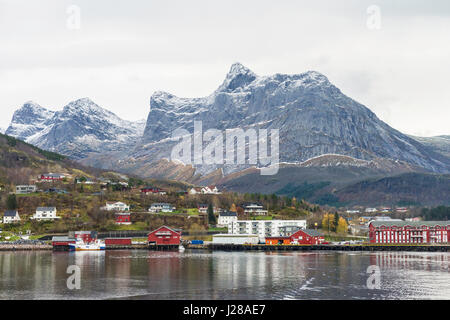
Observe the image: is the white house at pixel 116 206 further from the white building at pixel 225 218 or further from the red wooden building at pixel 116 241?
the white building at pixel 225 218

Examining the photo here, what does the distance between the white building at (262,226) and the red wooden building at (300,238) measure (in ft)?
31.6

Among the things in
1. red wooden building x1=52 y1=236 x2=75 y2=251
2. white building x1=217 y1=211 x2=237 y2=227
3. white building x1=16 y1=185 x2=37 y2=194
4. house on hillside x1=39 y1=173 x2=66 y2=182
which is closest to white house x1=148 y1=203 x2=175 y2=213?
white building x1=217 y1=211 x2=237 y2=227

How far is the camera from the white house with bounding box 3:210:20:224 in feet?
455

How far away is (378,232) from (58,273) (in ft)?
273

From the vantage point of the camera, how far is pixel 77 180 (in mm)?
198125

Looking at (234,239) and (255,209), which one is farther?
(255,209)

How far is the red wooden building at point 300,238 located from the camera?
441ft

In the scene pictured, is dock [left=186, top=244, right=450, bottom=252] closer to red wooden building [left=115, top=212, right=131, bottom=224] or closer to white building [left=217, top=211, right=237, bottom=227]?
red wooden building [left=115, top=212, right=131, bottom=224]

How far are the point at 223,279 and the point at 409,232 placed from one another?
271 feet

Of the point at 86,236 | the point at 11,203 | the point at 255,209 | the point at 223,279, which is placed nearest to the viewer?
the point at 223,279

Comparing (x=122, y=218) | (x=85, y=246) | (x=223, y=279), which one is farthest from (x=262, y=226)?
(x=223, y=279)

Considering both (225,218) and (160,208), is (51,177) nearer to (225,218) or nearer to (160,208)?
(160,208)

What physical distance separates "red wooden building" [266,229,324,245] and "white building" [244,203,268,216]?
3818 cm

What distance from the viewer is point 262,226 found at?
491 feet
